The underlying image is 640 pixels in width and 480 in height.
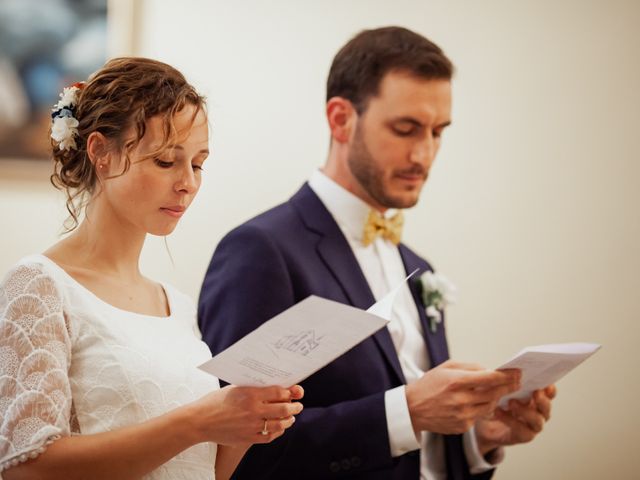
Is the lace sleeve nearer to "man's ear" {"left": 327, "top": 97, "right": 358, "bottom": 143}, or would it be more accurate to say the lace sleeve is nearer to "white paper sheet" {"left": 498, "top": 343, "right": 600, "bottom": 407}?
"white paper sheet" {"left": 498, "top": 343, "right": 600, "bottom": 407}

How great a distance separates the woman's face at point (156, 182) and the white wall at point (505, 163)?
5.30 feet

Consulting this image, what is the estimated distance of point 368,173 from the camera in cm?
255

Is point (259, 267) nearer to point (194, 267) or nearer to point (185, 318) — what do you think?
point (185, 318)

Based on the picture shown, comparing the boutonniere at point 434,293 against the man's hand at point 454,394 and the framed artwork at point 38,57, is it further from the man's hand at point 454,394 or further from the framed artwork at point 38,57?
the framed artwork at point 38,57

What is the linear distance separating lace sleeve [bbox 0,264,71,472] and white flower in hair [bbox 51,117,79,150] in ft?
1.00

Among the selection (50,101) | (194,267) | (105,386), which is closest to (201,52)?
(50,101)

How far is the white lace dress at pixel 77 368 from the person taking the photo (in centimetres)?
134

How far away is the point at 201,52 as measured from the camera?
322cm

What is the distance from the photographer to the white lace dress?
1.34 metres

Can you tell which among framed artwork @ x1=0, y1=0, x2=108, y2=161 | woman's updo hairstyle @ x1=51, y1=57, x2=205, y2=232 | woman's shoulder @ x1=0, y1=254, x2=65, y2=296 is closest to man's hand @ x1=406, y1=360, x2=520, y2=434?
woman's updo hairstyle @ x1=51, y1=57, x2=205, y2=232

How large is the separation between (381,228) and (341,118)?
14.5 inches

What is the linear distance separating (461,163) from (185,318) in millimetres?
1932

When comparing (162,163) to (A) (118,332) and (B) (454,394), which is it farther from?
(B) (454,394)

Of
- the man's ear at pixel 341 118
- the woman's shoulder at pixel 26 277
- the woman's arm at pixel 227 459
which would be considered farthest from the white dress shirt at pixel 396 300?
the woman's shoulder at pixel 26 277
